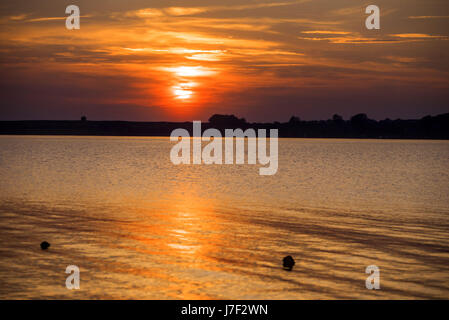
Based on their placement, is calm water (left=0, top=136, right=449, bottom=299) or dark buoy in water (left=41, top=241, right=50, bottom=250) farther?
dark buoy in water (left=41, top=241, right=50, bottom=250)

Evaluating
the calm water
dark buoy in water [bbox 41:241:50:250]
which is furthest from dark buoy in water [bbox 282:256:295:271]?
dark buoy in water [bbox 41:241:50:250]

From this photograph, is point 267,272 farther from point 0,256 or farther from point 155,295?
point 0,256

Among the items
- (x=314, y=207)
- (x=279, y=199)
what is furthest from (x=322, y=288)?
→ (x=279, y=199)

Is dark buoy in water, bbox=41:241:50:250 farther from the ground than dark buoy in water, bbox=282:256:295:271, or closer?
farther from the ground

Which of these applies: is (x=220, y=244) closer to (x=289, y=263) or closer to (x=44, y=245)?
(x=289, y=263)

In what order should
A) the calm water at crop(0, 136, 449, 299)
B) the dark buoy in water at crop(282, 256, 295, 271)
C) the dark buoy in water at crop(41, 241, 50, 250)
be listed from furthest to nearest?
the dark buoy in water at crop(41, 241, 50, 250) < the dark buoy in water at crop(282, 256, 295, 271) < the calm water at crop(0, 136, 449, 299)

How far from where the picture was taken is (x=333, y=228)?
2711cm

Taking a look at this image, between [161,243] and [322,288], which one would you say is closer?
[322,288]

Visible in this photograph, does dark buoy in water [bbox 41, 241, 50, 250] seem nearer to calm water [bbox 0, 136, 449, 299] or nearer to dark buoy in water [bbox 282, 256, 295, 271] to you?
calm water [bbox 0, 136, 449, 299]

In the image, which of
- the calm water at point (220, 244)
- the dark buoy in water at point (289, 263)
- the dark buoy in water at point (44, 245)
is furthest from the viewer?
the dark buoy in water at point (44, 245)

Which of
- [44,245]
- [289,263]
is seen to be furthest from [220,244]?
[44,245]

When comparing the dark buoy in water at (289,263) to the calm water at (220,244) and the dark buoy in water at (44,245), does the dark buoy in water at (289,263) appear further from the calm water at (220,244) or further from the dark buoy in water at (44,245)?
the dark buoy in water at (44,245)

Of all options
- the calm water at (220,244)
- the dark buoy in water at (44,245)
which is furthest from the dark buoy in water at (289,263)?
the dark buoy in water at (44,245)
